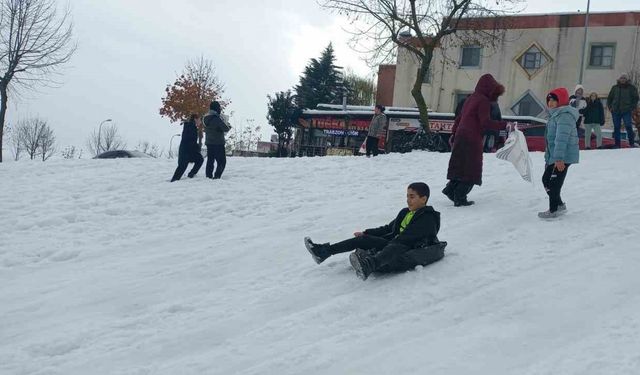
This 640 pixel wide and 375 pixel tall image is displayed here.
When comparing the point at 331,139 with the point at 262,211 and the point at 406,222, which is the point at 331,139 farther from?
the point at 406,222

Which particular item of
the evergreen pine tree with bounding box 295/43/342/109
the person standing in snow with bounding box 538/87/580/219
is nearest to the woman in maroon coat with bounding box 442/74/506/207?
the person standing in snow with bounding box 538/87/580/219

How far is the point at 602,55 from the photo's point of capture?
3484 cm

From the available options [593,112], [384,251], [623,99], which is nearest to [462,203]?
[384,251]

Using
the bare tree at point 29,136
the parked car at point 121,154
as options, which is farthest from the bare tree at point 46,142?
the parked car at point 121,154

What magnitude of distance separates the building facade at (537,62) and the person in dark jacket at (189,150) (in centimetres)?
2175

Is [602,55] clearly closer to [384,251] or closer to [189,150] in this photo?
[189,150]

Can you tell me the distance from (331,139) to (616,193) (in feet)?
87.8

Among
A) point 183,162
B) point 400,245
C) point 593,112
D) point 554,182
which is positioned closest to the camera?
point 400,245

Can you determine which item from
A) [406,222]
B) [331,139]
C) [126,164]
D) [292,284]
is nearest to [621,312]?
[406,222]

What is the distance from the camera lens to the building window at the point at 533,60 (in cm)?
3662

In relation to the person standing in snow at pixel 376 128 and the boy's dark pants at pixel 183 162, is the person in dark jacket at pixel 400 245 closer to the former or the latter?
the boy's dark pants at pixel 183 162

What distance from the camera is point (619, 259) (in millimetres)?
5938

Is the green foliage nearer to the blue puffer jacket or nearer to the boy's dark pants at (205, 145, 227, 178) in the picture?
the boy's dark pants at (205, 145, 227, 178)

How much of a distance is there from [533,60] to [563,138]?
32.1m
